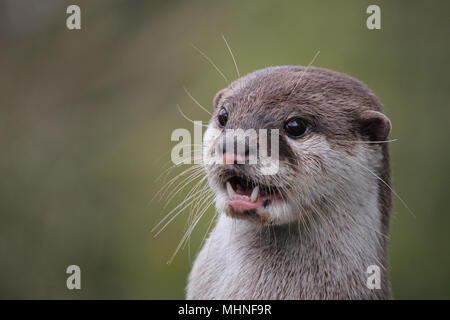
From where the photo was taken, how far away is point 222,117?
2.76 m

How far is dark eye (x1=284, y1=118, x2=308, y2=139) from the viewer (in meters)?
2.54

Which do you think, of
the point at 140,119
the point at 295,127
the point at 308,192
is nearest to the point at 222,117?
the point at 295,127

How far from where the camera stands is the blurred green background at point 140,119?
5801 millimetres

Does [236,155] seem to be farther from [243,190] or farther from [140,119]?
[140,119]

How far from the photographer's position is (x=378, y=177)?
2.63 meters

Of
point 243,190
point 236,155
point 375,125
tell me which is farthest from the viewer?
point 375,125

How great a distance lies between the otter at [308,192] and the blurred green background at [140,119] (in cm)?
237

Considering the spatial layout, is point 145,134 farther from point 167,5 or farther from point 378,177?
point 378,177

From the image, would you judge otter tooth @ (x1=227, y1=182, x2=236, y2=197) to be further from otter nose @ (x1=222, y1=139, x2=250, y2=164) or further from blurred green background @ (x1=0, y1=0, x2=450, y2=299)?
blurred green background @ (x1=0, y1=0, x2=450, y2=299)

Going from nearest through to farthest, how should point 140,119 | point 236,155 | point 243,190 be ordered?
point 236,155, point 243,190, point 140,119

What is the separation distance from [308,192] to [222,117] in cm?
62

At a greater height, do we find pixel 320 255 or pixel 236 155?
pixel 236 155

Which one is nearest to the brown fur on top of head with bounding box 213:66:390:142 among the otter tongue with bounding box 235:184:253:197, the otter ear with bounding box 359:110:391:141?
the otter ear with bounding box 359:110:391:141

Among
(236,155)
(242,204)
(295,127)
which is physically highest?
(295,127)
